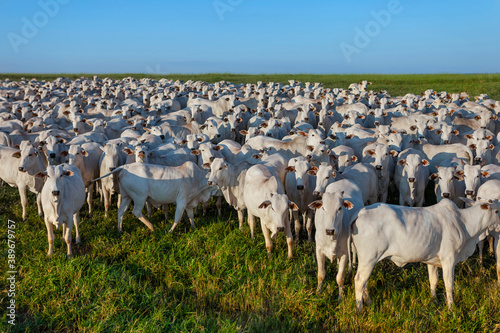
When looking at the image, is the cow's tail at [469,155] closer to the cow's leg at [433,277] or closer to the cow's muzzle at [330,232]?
the cow's leg at [433,277]

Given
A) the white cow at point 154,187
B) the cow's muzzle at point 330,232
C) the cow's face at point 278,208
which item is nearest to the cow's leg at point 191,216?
the white cow at point 154,187

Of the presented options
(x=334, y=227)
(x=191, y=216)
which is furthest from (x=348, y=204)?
(x=191, y=216)

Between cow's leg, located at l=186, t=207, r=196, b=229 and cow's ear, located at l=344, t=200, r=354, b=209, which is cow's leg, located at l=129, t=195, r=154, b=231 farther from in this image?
cow's ear, located at l=344, t=200, r=354, b=209

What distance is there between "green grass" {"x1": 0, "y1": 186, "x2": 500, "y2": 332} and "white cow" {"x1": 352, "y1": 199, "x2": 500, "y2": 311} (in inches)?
18.8

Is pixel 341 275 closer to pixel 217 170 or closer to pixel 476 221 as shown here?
pixel 476 221

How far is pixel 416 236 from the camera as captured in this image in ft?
19.1

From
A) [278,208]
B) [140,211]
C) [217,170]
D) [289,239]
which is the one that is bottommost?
[289,239]

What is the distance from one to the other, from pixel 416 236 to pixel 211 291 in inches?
130

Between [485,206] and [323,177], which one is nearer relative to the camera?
[485,206]

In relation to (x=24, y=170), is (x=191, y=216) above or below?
below

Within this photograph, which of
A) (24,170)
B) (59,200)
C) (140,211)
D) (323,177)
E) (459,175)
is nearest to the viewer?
(59,200)

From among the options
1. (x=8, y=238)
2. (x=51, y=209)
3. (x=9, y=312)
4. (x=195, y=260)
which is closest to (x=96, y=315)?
(x=9, y=312)

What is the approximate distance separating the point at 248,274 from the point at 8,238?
490 centimetres

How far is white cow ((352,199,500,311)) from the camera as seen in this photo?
581cm
